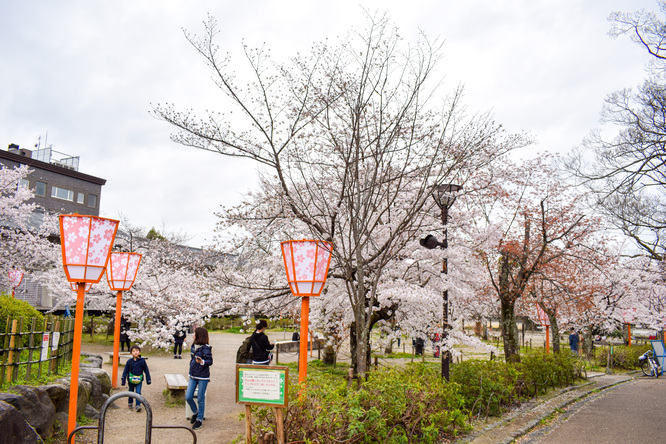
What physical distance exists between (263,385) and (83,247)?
311 cm

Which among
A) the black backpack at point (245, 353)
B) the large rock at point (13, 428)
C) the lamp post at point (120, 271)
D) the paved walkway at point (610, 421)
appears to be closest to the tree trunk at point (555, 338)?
the paved walkway at point (610, 421)

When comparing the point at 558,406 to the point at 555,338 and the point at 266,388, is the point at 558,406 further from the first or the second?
the point at 555,338

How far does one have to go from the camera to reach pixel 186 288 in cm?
1838

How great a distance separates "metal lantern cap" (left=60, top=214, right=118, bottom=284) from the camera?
5.58 metres

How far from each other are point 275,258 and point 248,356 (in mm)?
3040

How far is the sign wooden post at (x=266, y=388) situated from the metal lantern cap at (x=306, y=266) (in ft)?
5.24

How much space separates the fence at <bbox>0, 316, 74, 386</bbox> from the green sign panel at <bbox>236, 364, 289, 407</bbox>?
350cm

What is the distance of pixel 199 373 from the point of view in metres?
6.98

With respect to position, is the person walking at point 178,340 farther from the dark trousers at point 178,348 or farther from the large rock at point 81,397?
the large rock at point 81,397

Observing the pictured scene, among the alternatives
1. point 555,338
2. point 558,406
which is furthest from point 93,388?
point 555,338

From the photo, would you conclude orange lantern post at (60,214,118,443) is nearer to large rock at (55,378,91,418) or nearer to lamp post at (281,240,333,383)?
large rock at (55,378,91,418)

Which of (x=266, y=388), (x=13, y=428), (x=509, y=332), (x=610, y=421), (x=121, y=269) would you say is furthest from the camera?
(x=509, y=332)

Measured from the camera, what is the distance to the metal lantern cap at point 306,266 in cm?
582

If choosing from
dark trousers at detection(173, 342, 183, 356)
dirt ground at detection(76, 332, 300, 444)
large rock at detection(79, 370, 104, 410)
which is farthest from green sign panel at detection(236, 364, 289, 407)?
dark trousers at detection(173, 342, 183, 356)
